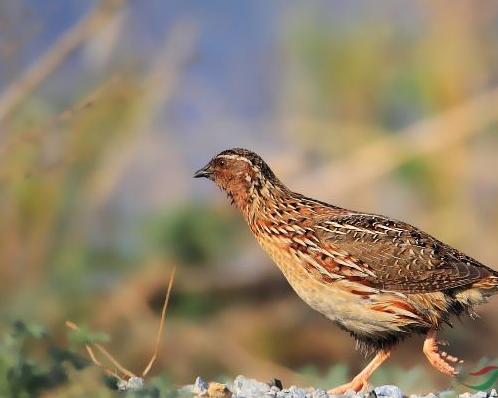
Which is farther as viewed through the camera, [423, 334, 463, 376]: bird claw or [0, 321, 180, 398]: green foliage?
[423, 334, 463, 376]: bird claw

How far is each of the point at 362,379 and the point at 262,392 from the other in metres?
1.12

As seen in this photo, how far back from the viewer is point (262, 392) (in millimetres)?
4961

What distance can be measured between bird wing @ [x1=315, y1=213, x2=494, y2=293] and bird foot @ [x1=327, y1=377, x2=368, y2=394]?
0.52m

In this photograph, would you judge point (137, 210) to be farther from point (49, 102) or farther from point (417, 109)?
point (417, 109)

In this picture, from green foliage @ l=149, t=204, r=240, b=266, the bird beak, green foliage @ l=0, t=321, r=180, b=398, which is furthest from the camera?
green foliage @ l=149, t=204, r=240, b=266

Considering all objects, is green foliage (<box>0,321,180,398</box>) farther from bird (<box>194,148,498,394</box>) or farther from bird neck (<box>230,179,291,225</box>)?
bird neck (<box>230,179,291,225</box>)

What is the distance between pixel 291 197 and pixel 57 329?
4553 mm

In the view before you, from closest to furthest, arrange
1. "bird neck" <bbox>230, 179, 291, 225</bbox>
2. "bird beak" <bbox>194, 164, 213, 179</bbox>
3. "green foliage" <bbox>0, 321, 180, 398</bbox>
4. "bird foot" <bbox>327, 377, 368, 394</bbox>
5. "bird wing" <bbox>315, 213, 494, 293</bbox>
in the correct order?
"green foliage" <bbox>0, 321, 180, 398</bbox> → "bird foot" <bbox>327, 377, 368, 394</bbox> → "bird wing" <bbox>315, 213, 494, 293</bbox> → "bird neck" <bbox>230, 179, 291, 225</bbox> → "bird beak" <bbox>194, 164, 213, 179</bbox>

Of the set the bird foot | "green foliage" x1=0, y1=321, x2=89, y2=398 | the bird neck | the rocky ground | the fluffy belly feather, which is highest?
the bird neck

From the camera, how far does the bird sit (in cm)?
613

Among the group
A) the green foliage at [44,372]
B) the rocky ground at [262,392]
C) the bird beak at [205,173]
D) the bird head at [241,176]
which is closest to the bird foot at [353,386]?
the rocky ground at [262,392]

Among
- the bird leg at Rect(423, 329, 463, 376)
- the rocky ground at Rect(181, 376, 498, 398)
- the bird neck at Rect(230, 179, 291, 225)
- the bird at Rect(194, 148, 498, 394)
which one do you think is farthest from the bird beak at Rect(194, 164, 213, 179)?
the rocky ground at Rect(181, 376, 498, 398)

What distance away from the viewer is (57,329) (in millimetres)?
10828

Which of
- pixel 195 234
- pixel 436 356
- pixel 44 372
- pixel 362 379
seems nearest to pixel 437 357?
pixel 436 356
